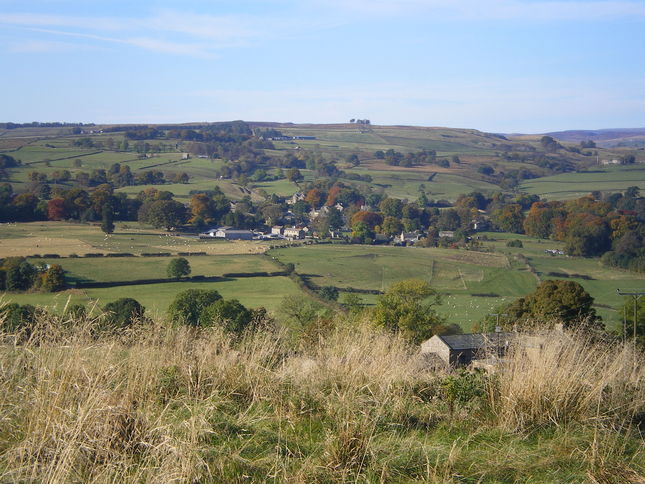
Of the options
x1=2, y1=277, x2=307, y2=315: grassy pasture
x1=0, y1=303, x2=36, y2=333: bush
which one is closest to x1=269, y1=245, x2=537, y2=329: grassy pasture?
x1=2, y1=277, x2=307, y2=315: grassy pasture

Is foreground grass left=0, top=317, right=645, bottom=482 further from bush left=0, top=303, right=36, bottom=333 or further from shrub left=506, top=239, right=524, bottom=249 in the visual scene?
shrub left=506, top=239, right=524, bottom=249

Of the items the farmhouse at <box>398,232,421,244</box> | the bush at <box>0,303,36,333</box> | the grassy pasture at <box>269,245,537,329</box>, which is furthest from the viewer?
the farmhouse at <box>398,232,421,244</box>

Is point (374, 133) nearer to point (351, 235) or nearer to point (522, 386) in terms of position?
point (351, 235)

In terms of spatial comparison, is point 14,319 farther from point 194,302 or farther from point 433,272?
point 433,272

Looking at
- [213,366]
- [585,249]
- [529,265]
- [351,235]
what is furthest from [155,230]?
[213,366]

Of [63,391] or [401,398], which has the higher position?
[63,391]

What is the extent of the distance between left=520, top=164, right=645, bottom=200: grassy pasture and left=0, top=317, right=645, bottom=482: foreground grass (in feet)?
250

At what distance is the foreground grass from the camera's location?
364 cm

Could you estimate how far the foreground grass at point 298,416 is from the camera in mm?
3641

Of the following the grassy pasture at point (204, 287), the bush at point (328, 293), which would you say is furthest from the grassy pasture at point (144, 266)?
the bush at point (328, 293)

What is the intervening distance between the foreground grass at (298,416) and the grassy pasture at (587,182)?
76.2m

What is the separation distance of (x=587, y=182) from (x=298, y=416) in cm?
9209

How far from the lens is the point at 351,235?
58719 millimetres

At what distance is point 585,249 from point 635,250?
3.83 metres
